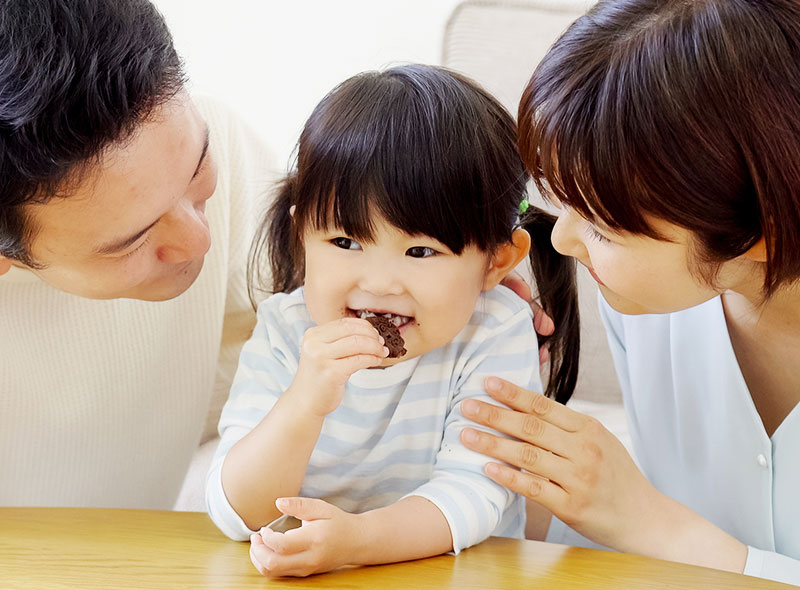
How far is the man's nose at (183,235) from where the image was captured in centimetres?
112

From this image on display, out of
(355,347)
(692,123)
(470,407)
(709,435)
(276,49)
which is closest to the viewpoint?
(692,123)

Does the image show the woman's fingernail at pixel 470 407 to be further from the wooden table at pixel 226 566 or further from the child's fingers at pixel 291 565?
the child's fingers at pixel 291 565

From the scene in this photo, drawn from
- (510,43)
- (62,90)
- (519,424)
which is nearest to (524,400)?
(519,424)

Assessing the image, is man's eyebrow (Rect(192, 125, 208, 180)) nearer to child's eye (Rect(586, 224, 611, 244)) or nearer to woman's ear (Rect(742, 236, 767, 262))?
child's eye (Rect(586, 224, 611, 244))

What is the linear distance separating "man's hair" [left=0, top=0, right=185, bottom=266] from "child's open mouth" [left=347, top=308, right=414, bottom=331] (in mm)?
326

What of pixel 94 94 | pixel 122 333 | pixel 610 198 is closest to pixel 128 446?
pixel 122 333

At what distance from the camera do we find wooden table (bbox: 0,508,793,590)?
870 millimetres

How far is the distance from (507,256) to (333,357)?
0.28 m

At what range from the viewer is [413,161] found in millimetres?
1028

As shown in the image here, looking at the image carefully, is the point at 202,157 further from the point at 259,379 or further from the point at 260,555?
the point at 260,555

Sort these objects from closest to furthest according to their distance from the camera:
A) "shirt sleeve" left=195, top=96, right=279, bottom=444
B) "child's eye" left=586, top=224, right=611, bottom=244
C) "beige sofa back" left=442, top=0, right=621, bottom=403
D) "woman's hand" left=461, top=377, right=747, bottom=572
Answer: "child's eye" left=586, top=224, right=611, bottom=244 → "woman's hand" left=461, top=377, right=747, bottom=572 → "shirt sleeve" left=195, top=96, right=279, bottom=444 → "beige sofa back" left=442, top=0, right=621, bottom=403

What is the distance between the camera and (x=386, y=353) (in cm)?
100

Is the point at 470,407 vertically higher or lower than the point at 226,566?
higher

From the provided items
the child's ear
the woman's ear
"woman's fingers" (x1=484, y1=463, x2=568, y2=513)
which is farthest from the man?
the woman's ear
